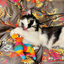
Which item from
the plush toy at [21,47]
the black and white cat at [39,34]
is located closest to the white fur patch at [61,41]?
the black and white cat at [39,34]

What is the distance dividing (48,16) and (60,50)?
661 millimetres

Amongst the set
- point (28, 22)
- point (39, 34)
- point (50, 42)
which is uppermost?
point (28, 22)

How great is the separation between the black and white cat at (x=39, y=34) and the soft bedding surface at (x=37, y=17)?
0.10 meters

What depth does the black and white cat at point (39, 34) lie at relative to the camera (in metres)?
1.08

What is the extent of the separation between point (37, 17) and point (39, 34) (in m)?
0.33

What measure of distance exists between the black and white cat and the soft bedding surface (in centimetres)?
10

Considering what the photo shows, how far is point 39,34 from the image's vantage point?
117cm

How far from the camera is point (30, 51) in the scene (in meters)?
1.04

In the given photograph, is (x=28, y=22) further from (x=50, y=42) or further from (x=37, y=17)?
(x=50, y=42)

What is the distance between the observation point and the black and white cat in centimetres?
108

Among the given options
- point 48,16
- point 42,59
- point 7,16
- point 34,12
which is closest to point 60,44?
point 42,59

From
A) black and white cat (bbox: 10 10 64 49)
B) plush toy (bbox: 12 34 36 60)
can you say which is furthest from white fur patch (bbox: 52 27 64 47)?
plush toy (bbox: 12 34 36 60)

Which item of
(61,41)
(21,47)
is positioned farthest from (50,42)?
(21,47)

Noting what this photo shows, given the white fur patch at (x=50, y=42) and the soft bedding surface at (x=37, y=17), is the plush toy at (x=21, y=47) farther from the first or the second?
the white fur patch at (x=50, y=42)
